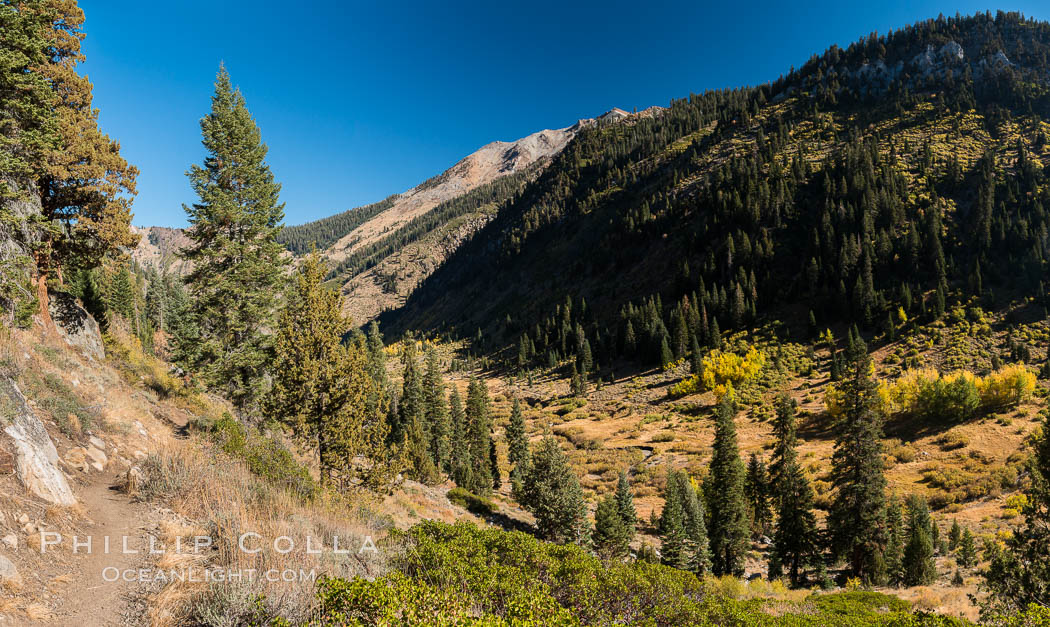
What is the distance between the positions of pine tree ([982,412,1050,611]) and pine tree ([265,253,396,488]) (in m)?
20.8

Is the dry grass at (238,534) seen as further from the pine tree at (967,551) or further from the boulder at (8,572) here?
the pine tree at (967,551)

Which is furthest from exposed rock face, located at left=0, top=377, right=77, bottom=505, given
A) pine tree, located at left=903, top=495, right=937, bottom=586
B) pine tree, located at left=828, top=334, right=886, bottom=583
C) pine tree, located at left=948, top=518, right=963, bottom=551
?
pine tree, located at left=948, top=518, right=963, bottom=551

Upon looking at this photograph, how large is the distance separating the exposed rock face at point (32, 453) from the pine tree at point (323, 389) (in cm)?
594

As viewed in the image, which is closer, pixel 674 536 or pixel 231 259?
pixel 231 259

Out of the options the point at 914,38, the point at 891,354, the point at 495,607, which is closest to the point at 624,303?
the point at 891,354

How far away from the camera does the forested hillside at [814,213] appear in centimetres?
7456

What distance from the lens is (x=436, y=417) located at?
4544cm

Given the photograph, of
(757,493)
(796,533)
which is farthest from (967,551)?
(757,493)

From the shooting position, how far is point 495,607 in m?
6.91

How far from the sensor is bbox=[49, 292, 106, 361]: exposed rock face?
15.5 m

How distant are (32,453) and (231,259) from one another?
12.0 metres

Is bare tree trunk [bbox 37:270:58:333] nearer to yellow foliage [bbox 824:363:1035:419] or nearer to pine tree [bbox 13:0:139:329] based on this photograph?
pine tree [bbox 13:0:139:329]

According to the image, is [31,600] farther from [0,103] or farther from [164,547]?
[0,103]

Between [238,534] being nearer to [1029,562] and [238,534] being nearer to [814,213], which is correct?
[1029,562]
